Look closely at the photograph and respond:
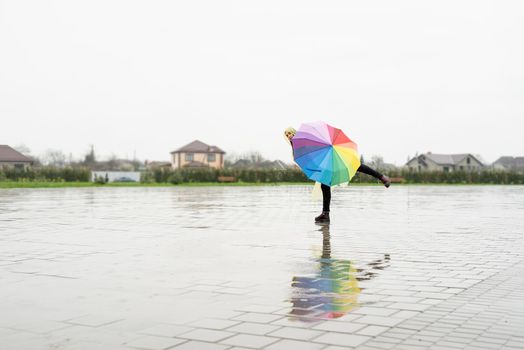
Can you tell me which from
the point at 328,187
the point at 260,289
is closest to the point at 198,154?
the point at 328,187

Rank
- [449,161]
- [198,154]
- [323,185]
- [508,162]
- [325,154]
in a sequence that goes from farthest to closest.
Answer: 1. [508,162]
2. [449,161]
3. [198,154]
4. [323,185]
5. [325,154]

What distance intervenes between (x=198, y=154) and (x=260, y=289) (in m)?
117

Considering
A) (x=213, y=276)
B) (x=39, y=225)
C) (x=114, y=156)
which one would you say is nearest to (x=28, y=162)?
(x=114, y=156)

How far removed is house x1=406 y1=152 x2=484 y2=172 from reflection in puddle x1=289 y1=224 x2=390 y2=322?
12870cm

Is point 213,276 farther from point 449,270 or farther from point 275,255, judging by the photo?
point 449,270

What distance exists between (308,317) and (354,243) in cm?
A: 536

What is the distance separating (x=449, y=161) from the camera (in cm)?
13462

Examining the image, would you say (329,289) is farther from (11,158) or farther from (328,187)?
(11,158)

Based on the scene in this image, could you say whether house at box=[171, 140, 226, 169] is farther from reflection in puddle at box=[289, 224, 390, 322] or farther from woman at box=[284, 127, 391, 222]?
reflection in puddle at box=[289, 224, 390, 322]

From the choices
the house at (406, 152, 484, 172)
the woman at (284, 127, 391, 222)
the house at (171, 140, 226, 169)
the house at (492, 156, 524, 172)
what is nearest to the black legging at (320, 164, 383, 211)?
the woman at (284, 127, 391, 222)

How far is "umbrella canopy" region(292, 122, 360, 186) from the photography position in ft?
44.2

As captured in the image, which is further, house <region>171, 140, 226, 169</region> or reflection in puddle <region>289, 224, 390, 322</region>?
house <region>171, 140, 226, 169</region>

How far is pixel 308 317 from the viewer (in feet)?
16.2

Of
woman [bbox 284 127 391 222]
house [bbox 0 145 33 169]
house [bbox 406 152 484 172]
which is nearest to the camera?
woman [bbox 284 127 391 222]
